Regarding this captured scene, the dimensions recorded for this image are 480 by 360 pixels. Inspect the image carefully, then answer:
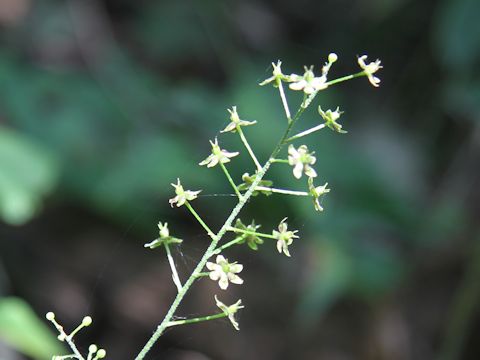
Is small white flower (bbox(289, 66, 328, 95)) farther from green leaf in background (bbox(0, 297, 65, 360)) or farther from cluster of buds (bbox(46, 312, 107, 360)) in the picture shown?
green leaf in background (bbox(0, 297, 65, 360))

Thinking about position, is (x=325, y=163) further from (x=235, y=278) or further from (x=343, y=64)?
(x=235, y=278)

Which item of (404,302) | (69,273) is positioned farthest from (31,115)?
(404,302)

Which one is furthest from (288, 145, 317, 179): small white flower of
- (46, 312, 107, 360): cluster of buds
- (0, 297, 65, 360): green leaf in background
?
(0, 297, 65, 360): green leaf in background

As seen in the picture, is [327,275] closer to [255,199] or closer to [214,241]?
[255,199]

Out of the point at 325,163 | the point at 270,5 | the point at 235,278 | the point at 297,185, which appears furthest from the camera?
the point at 270,5

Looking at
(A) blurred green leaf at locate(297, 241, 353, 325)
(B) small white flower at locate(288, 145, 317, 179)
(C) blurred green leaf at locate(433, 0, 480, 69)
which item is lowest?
(B) small white flower at locate(288, 145, 317, 179)

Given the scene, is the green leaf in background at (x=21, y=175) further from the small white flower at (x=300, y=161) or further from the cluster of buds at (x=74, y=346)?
the small white flower at (x=300, y=161)

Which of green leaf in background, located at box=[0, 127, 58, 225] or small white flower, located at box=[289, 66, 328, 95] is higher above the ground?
green leaf in background, located at box=[0, 127, 58, 225]

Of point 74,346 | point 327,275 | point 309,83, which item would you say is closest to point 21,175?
point 327,275
